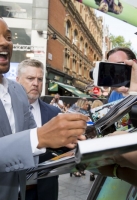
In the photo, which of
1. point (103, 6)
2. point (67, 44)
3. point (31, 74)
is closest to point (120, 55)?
point (31, 74)

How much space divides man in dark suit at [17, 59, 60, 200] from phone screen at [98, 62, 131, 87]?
720mm

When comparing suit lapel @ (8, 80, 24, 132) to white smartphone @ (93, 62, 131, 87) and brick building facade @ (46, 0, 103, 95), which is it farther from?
brick building facade @ (46, 0, 103, 95)

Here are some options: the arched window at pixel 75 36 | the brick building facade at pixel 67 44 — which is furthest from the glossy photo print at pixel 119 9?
the arched window at pixel 75 36

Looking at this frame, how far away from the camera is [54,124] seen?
875 millimetres

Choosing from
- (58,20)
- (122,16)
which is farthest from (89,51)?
(122,16)

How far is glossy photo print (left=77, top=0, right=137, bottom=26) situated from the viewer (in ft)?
19.2

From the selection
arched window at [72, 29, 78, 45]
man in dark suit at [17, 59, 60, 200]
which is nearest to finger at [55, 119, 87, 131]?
man in dark suit at [17, 59, 60, 200]

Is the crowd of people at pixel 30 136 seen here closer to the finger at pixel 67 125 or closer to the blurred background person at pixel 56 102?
the finger at pixel 67 125

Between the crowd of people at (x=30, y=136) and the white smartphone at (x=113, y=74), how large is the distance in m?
0.03

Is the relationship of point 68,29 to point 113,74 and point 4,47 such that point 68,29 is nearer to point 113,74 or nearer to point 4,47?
point 4,47

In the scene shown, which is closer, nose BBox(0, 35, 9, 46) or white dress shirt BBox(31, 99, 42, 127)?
nose BBox(0, 35, 9, 46)

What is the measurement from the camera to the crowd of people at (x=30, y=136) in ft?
2.89

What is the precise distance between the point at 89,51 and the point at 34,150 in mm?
39416

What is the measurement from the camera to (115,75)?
4.29 feet
